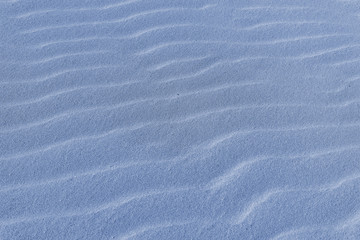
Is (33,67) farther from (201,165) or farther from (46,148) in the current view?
(201,165)

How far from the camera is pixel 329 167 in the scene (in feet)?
9.87

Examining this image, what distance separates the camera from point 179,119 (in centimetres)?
324

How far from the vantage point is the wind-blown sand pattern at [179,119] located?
278 cm

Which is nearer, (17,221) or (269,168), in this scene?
(17,221)

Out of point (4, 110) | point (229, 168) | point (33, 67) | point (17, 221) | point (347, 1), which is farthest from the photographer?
point (347, 1)

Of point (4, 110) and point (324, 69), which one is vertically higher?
point (4, 110)

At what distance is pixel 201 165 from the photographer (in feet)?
9.84

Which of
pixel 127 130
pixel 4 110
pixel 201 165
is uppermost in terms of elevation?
pixel 4 110

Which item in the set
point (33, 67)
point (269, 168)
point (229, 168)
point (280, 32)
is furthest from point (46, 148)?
point (280, 32)

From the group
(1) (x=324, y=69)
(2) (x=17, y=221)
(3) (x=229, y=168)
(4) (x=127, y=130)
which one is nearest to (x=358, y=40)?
(1) (x=324, y=69)

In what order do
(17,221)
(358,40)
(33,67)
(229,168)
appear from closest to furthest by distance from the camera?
(17,221) < (229,168) < (33,67) < (358,40)

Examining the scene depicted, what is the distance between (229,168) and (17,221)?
3.54ft

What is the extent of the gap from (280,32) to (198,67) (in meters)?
0.67

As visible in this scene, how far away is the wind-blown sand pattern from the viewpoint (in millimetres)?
2775
